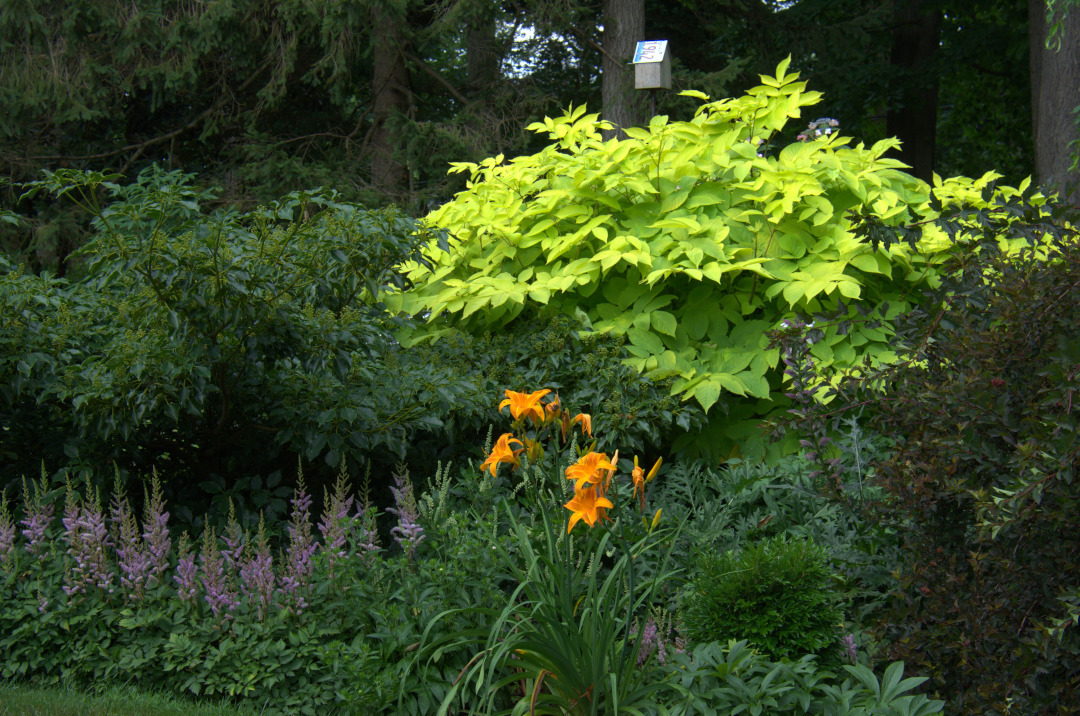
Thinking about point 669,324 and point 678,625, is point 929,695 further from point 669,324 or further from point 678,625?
point 669,324

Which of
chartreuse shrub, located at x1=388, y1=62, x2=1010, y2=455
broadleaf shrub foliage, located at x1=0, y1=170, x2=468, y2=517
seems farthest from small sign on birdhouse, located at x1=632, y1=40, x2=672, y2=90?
broadleaf shrub foliage, located at x1=0, y1=170, x2=468, y2=517

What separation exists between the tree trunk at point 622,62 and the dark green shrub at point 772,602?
7945mm

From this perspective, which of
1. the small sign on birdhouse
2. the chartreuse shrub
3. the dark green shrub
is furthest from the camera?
the small sign on birdhouse

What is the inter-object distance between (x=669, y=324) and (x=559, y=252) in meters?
0.61

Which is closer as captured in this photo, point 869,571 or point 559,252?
point 869,571

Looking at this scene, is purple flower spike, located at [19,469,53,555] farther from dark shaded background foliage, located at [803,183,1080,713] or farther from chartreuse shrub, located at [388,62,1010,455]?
dark shaded background foliage, located at [803,183,1080,713]

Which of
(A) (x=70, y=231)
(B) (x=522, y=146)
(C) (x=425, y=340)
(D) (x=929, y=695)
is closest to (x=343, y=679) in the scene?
(D) (x=929, y=695)

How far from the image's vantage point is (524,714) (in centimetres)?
237

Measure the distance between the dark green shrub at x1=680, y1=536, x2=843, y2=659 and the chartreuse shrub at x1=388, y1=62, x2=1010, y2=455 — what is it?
1201 millimetres

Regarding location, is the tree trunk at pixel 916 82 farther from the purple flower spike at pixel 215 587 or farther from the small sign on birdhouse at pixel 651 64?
the purple flower spike at pixel 215 587

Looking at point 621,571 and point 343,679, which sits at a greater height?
point 621,571

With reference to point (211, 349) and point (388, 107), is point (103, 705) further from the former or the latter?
point (388, 107)

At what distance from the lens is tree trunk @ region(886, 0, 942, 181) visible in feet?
41.7

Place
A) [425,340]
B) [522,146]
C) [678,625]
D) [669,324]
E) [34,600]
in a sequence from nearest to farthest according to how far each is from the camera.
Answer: [678,625] → [34,600] → [669,324] → [425,340] → [522,146]
